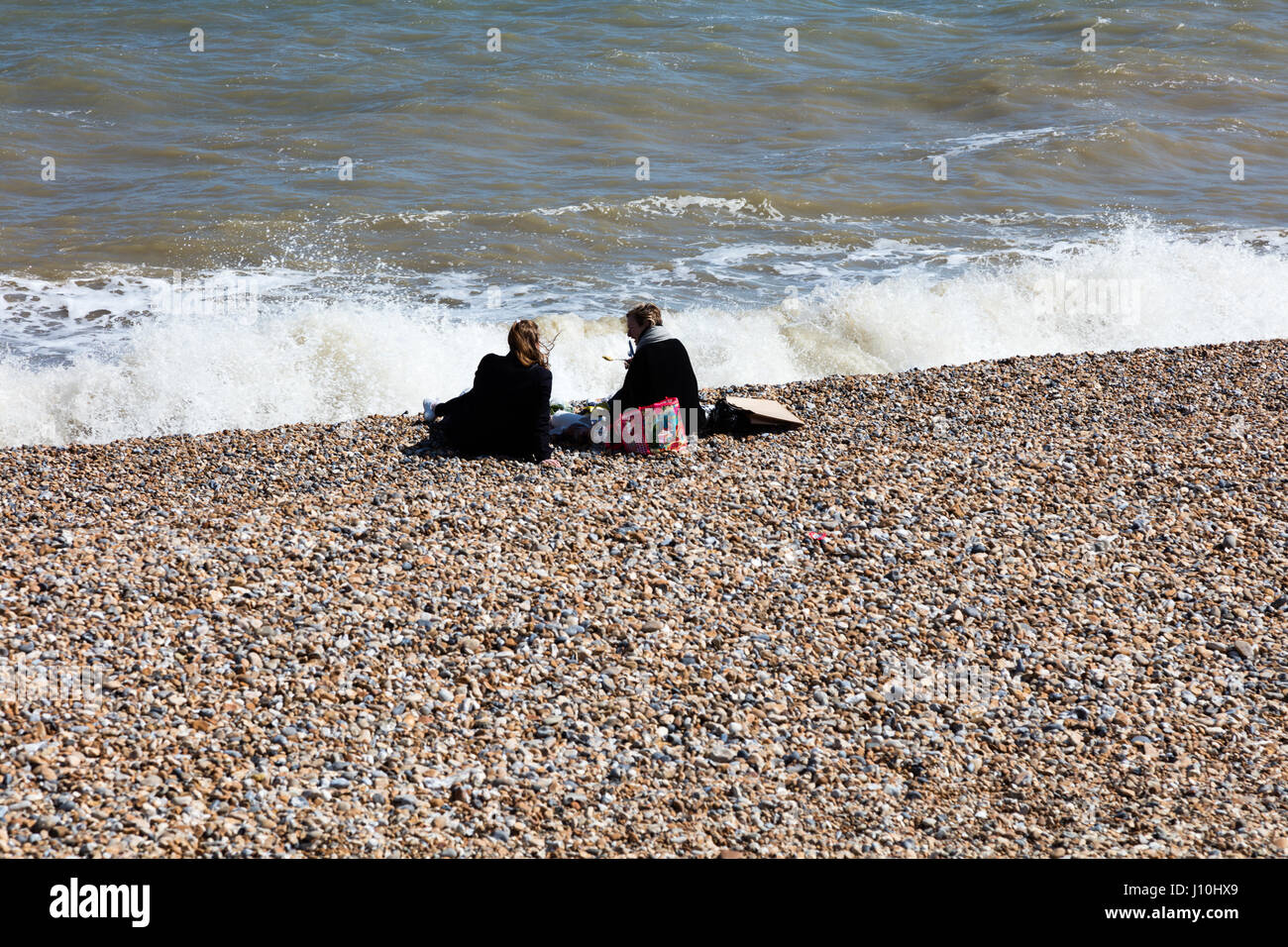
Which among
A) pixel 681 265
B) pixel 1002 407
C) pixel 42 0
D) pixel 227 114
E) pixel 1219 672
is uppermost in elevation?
pixel 42 0

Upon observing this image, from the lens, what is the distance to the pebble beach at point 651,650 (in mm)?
4539

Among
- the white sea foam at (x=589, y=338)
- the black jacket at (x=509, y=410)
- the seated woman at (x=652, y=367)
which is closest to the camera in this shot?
the black jacket at (x=509, y=410)

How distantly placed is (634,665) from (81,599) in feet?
9.06

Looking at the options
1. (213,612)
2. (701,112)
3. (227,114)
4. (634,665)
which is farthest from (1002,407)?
(227,114)

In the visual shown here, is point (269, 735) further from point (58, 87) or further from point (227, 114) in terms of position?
point (58, 87)

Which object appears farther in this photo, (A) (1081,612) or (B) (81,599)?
(A) (1081,612)

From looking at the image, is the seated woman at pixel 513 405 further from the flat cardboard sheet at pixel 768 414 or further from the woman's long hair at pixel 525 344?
the flat cardboard sheet at pixel 768 414

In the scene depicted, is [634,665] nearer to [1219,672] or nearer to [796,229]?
[1219,672]

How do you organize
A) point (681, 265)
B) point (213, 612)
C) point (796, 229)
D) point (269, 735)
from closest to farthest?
1. point (269, 735)
2. point (213, 612)
3. point (681, 265)
4. point (796, 229)

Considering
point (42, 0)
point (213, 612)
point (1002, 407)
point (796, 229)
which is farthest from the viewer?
point (42, 0)

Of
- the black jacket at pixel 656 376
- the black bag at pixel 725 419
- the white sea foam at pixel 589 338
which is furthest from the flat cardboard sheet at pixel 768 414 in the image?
the white sea foam at pixel 589 338

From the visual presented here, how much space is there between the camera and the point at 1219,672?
5.74 meters

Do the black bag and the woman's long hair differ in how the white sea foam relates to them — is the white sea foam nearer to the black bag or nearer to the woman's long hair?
the black bag

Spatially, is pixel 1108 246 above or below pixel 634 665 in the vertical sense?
above
